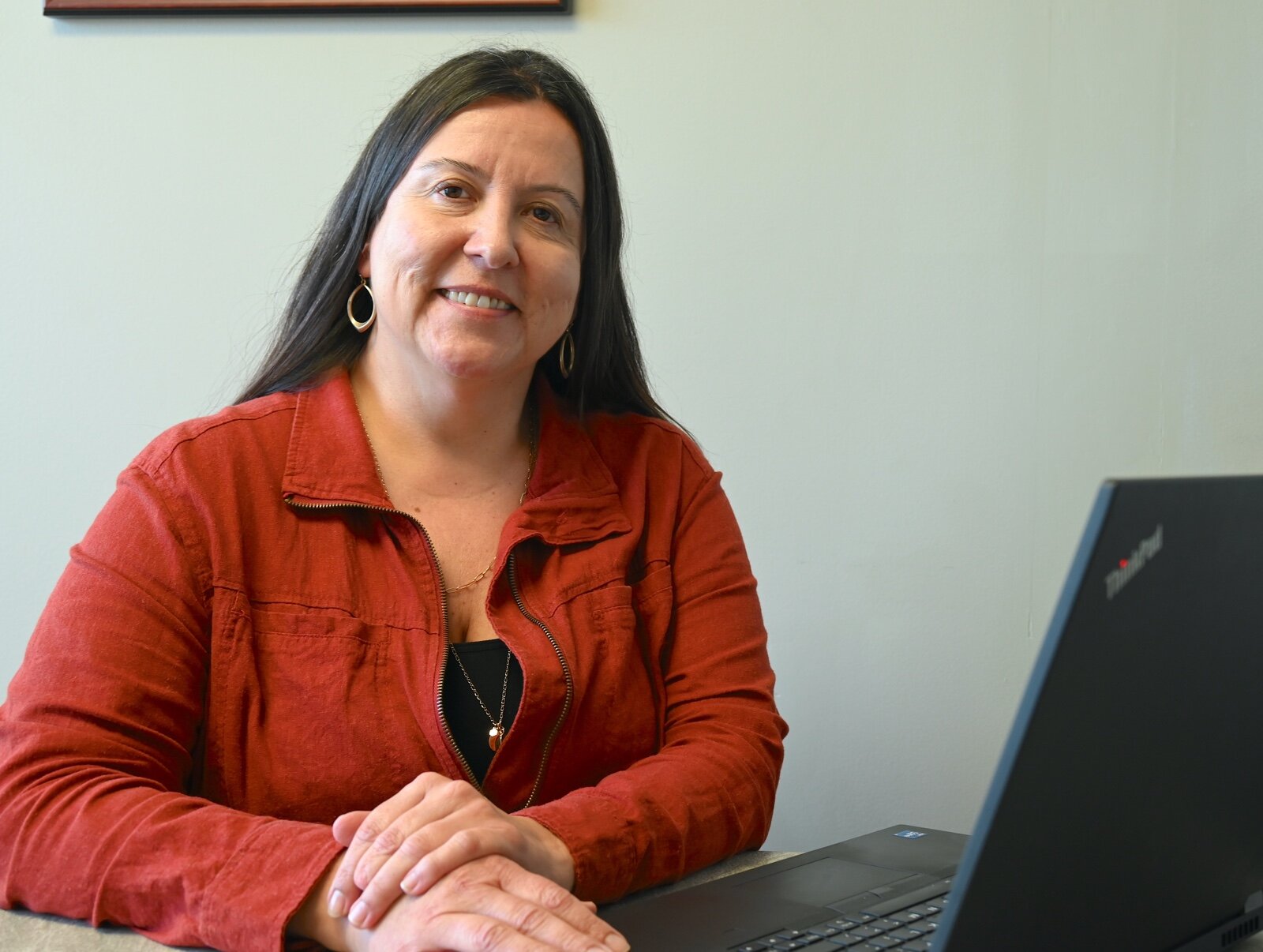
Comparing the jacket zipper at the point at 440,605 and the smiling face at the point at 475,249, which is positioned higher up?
the smiling face at the point at 475,249

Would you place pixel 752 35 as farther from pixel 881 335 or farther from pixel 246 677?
pixel 246 677

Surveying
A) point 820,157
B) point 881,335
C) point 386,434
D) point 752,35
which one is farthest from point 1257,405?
point 386,434

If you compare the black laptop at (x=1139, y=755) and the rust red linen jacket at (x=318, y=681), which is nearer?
the black laptop at (x=1139, y=755)

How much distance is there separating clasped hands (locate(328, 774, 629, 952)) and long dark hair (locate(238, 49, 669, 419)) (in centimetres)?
59

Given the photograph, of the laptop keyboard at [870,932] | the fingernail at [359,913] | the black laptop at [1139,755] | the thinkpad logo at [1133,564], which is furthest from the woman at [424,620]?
the thinkpad logo at [1133,564]

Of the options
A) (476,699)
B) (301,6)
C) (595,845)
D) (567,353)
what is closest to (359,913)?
(595,845)

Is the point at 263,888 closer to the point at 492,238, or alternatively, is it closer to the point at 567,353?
the point at 492,238

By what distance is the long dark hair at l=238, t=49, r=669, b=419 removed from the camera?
4.29 ft

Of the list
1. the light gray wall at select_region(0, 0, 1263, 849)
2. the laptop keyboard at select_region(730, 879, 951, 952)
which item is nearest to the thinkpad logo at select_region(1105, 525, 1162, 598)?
the laptop keyboard at select_region(730, 879, 951, 952)

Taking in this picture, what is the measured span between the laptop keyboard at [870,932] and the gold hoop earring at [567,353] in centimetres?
79

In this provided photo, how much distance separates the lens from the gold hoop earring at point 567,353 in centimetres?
148

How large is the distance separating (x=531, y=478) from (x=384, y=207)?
34 centimetres

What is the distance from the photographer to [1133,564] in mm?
515

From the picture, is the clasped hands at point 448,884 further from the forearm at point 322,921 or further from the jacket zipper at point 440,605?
the jacket zipper at point 440,605
